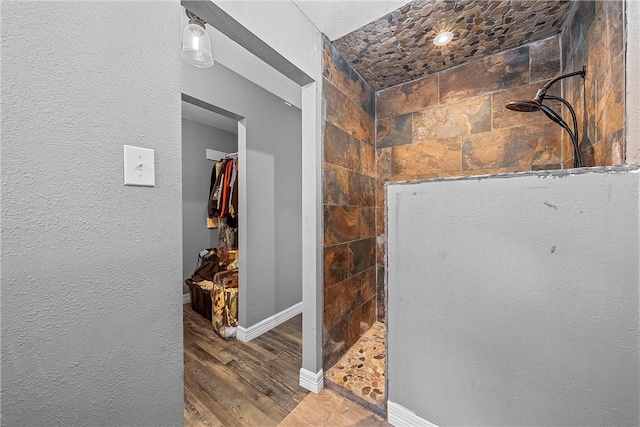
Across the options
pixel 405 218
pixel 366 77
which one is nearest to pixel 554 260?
→ pixel 405 218

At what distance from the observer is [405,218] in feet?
3.64

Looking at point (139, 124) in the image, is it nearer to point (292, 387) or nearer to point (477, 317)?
point (477, 317)

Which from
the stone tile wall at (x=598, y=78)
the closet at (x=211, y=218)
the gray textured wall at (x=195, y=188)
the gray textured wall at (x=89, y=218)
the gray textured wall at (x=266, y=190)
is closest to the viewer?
the gray textured wall at (x=89, y=218)

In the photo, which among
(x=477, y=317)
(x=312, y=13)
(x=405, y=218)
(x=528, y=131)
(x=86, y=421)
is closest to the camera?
(x=86, y=421)

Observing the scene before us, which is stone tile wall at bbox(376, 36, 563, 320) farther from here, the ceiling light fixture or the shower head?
the ceiling light fixture

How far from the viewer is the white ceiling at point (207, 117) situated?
9.10ft

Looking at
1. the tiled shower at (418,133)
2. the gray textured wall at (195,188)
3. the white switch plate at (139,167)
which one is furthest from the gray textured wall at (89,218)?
the gray textured wall at (195,188)

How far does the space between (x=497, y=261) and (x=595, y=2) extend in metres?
1.29

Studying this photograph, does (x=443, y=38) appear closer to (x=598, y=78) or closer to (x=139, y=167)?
(x=598, y=78)

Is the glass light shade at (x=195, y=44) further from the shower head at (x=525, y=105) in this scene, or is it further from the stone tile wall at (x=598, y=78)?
the stone tile wall at (x=598, y=78)

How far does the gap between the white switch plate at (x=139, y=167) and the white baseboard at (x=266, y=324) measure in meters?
1.78

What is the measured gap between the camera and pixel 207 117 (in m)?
3.05

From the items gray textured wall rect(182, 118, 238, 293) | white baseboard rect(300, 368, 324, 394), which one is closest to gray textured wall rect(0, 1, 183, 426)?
white baseboard rect(300, 368, 324, 394)

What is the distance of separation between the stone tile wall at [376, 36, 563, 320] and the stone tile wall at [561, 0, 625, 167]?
227 millimetres
